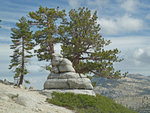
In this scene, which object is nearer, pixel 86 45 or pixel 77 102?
pixel 77 102

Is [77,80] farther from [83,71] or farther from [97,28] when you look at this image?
[97,28]

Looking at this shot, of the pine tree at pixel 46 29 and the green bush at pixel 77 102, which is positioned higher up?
the pine tree at pixel 46 29

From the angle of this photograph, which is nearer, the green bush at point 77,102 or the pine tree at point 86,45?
the green bush at point 77,102

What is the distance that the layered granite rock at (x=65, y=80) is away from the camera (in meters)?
25.7

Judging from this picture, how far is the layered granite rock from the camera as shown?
25.7 m

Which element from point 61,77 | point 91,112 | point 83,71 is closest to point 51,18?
point 83,71

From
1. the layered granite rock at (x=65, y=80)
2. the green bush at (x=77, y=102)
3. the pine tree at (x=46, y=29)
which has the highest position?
the pine tree at (x=46, y=29)

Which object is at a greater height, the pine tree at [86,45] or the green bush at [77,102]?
the pine tree at [86,45]

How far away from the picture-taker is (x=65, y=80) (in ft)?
84.8

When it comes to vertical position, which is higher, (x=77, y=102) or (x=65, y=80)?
(x=65, y=80)

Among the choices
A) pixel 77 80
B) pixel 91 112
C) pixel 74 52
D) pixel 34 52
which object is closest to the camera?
pixel 91 112

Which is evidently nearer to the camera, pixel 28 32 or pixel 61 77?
pixel 61 77

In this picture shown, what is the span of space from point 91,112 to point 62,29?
19.2 metres

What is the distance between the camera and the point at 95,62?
33.9 m
